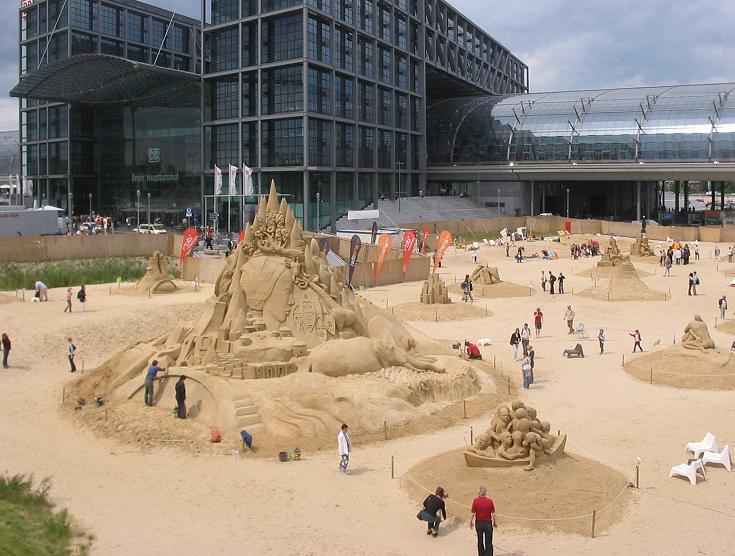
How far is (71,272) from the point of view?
164 feet

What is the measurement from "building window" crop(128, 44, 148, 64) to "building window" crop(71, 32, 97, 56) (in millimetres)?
5227

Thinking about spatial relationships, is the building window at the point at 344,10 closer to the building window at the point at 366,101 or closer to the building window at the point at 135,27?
the building window at the point at 366,101

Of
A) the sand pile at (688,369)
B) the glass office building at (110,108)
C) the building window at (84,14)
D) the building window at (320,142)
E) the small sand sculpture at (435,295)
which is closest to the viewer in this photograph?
the sand pile at (688,369)

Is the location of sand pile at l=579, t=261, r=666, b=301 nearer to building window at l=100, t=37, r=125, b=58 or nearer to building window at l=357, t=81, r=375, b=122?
building window at l=357, t=81, r=375, b=122

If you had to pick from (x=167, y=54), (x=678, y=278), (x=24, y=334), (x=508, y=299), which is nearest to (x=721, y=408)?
(x=508, y=299)

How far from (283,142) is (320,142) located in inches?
131

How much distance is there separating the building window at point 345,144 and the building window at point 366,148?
1408 mm

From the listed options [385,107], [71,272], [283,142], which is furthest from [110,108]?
[71,272]

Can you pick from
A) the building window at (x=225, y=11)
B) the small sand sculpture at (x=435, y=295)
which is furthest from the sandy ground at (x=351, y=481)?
the building window at (x=225, y=11)

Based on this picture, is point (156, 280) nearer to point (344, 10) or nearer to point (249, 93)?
point (249, 93)

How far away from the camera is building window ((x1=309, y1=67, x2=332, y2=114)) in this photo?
73188 millimetres

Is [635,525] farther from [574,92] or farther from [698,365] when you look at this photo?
[574,92]

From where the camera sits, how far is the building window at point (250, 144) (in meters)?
76.2

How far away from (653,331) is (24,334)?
2559 centimetres
